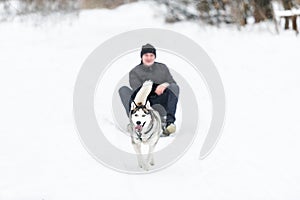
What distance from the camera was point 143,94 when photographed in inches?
142

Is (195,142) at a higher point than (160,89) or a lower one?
lower

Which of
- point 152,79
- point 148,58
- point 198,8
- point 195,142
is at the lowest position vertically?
point 195,142

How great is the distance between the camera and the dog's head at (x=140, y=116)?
133 inches

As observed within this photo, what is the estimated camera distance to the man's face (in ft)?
13.6

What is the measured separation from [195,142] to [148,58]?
1068 millimetres

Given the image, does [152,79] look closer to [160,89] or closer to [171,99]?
[160,89]

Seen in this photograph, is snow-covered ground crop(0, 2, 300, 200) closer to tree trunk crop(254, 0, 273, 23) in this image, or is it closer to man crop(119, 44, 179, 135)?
tree trunk crop(254, 0, 273, 23)

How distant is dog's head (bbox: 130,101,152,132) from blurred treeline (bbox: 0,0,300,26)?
6.98 m

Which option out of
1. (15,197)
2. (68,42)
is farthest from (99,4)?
(15,197)

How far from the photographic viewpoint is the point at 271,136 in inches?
190

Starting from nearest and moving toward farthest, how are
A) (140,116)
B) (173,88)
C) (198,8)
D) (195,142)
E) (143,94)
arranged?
(140,116), (143,94), (173,88), (195,142), (198,8)

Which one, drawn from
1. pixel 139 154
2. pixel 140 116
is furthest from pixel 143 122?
pixel 139 154

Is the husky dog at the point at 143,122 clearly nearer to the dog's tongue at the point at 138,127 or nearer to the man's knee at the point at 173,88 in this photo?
the dog's tongue at the point at 138,127

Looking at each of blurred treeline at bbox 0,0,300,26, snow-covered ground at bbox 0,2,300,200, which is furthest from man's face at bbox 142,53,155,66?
blurred treeline at bbox 0,0,300,26
